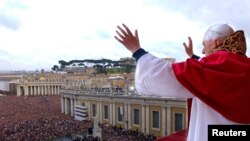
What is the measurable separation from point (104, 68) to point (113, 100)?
212ft

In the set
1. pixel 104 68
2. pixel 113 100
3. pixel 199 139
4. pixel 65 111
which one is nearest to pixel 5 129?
pixel 113 100

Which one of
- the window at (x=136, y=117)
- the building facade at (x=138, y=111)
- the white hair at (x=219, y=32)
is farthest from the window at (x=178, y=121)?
the white hair at (x=219, y=32)

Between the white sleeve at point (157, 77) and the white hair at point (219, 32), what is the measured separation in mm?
420

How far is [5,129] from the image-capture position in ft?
82.3

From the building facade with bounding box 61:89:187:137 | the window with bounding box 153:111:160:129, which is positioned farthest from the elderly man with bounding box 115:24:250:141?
the window with bounding box 153:111:160:129

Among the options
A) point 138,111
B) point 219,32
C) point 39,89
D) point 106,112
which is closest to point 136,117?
point 138,111

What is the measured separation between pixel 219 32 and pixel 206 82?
439 millimetres

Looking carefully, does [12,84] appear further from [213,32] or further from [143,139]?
[213,32]

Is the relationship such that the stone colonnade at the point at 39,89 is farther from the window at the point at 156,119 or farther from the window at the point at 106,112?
the window at the point at 156,119

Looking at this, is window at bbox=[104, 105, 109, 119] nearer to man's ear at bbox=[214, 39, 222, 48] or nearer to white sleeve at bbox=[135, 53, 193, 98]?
man's ear at bbox=[214, 39, 222, 48]

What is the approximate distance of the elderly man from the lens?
1751 mm

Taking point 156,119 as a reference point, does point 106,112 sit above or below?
below

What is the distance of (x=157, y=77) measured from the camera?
1762 mm

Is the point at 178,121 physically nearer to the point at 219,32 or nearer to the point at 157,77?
the point at 219,32
